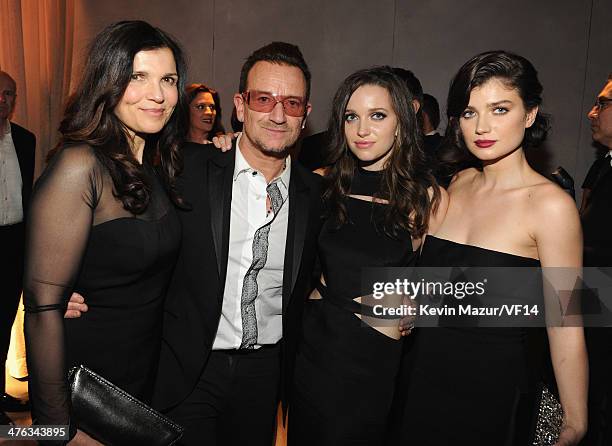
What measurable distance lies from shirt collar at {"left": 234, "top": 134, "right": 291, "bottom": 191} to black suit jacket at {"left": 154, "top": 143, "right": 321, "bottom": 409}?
4 cm

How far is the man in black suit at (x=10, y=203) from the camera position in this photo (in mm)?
3609

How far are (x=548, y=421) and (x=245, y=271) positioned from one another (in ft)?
4.21

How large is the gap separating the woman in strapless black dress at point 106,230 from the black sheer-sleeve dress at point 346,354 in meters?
0.69

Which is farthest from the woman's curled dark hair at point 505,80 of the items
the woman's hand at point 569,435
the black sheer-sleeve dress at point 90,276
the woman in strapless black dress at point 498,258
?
the black sheer-sleeve dress at point 90,276

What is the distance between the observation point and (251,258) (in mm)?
2111

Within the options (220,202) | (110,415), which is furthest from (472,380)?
(110,415)

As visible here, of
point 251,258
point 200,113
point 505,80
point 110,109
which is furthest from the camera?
point 200,113

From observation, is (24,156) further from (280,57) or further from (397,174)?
(397,174)

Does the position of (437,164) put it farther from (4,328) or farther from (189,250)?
(4,328)

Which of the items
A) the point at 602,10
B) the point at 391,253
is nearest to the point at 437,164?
the point at 391,253

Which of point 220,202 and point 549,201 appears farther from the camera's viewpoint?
point 220,202

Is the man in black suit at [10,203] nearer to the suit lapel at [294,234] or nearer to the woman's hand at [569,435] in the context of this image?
the suit lapel at [294,234]

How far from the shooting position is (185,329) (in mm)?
2062

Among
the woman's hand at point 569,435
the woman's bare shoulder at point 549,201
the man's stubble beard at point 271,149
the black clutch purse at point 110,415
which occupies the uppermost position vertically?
the man's stubble beard at point 271,149
